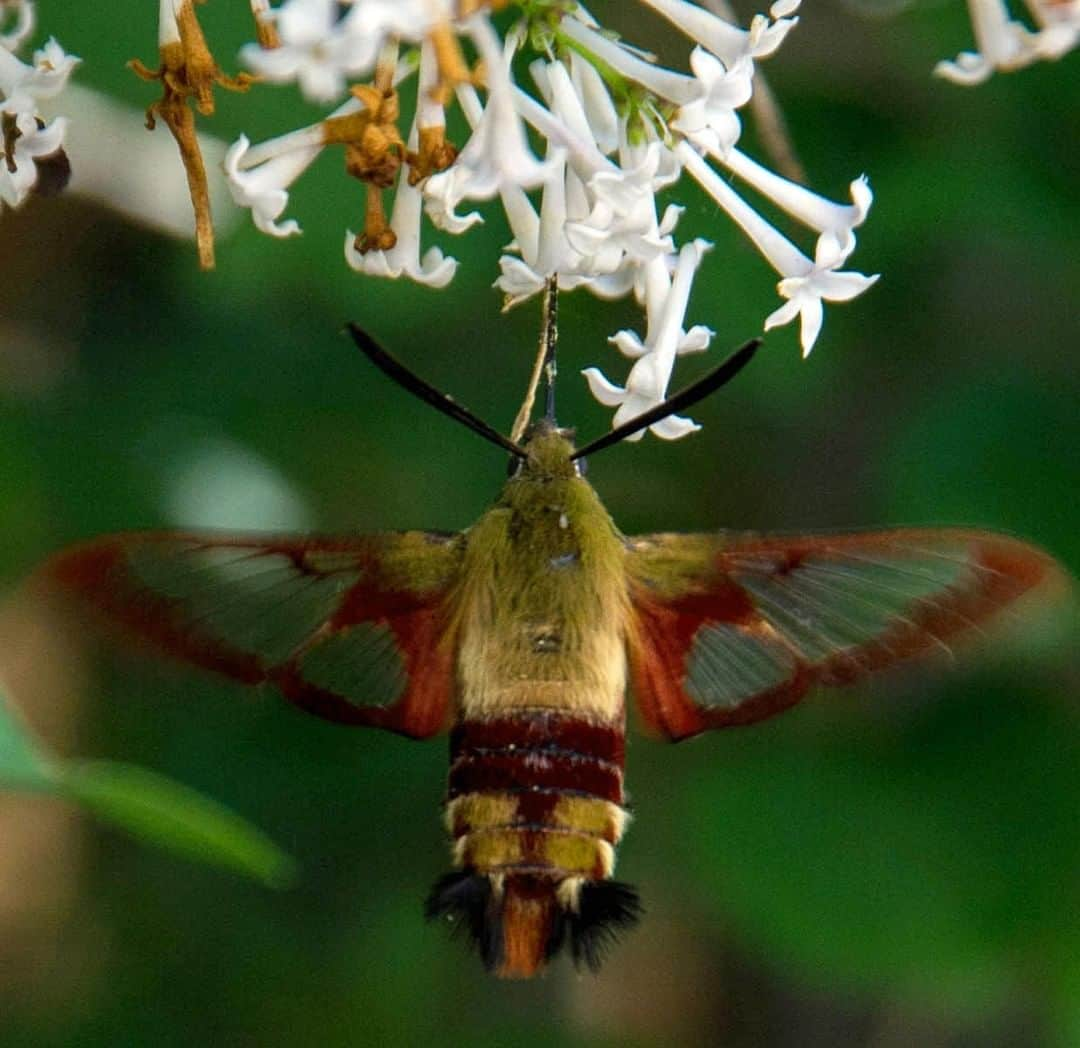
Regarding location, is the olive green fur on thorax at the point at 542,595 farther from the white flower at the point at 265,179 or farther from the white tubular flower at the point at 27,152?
the white tubular flower at the point at 27,152

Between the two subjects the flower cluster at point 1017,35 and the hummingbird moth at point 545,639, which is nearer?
the flower cluster at point 1017,35

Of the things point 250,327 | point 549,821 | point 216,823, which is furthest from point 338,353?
point 216,823

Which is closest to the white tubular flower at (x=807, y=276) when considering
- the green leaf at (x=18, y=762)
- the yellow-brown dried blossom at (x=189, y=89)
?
the yellow-brown dried blossom at (x=189, y=89)

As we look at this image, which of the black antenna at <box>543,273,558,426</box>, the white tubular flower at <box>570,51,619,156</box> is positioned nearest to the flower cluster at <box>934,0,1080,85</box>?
the white tubular flower at <box>570,51,619,156</box>

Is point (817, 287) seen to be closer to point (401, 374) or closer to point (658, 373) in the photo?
point (658, 373)

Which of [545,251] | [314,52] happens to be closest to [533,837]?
[545,251]

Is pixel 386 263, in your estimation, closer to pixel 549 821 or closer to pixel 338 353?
pixel 549 821
